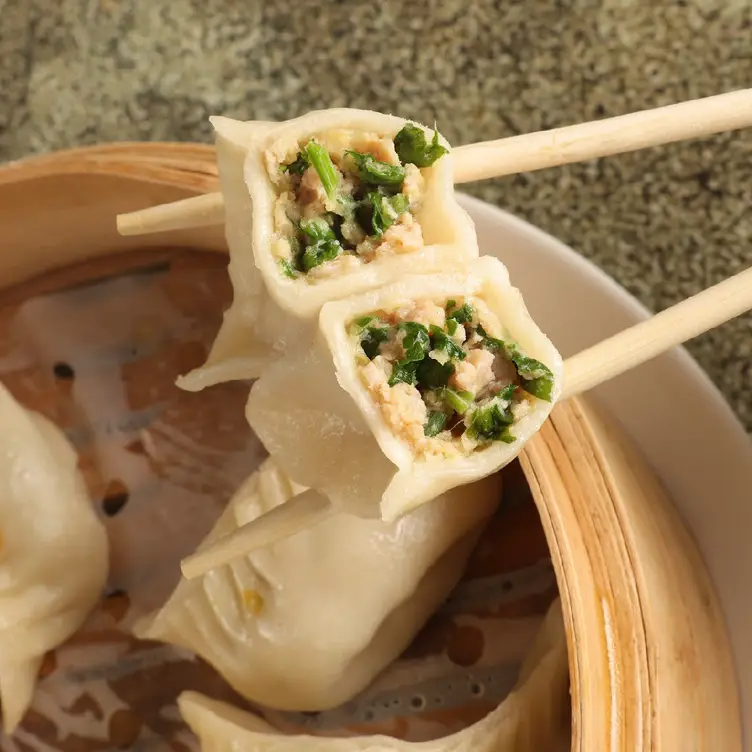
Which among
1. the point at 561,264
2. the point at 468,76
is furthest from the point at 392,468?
the point at 468,76

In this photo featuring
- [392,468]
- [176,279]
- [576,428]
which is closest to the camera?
[392,468]

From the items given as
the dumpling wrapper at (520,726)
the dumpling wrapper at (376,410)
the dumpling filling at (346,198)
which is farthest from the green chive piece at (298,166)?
the dumpling wrapper at (520,726)

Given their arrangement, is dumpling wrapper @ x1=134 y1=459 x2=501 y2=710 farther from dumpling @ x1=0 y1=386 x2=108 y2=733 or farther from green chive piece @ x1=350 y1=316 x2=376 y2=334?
green chive piece @ x1=350 y1=316 x2=376 y2=334

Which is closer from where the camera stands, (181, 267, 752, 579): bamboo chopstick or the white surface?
(181, 267, 752, 579): bamboo chopstick

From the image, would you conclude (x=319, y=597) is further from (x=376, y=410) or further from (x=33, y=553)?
(x=376, y=410)

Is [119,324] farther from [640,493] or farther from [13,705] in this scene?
[640,493]

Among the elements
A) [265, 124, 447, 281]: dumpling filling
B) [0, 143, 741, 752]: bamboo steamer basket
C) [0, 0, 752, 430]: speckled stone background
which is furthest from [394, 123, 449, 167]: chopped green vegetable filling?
[0, 0, 752, 430]: speckled stone background
